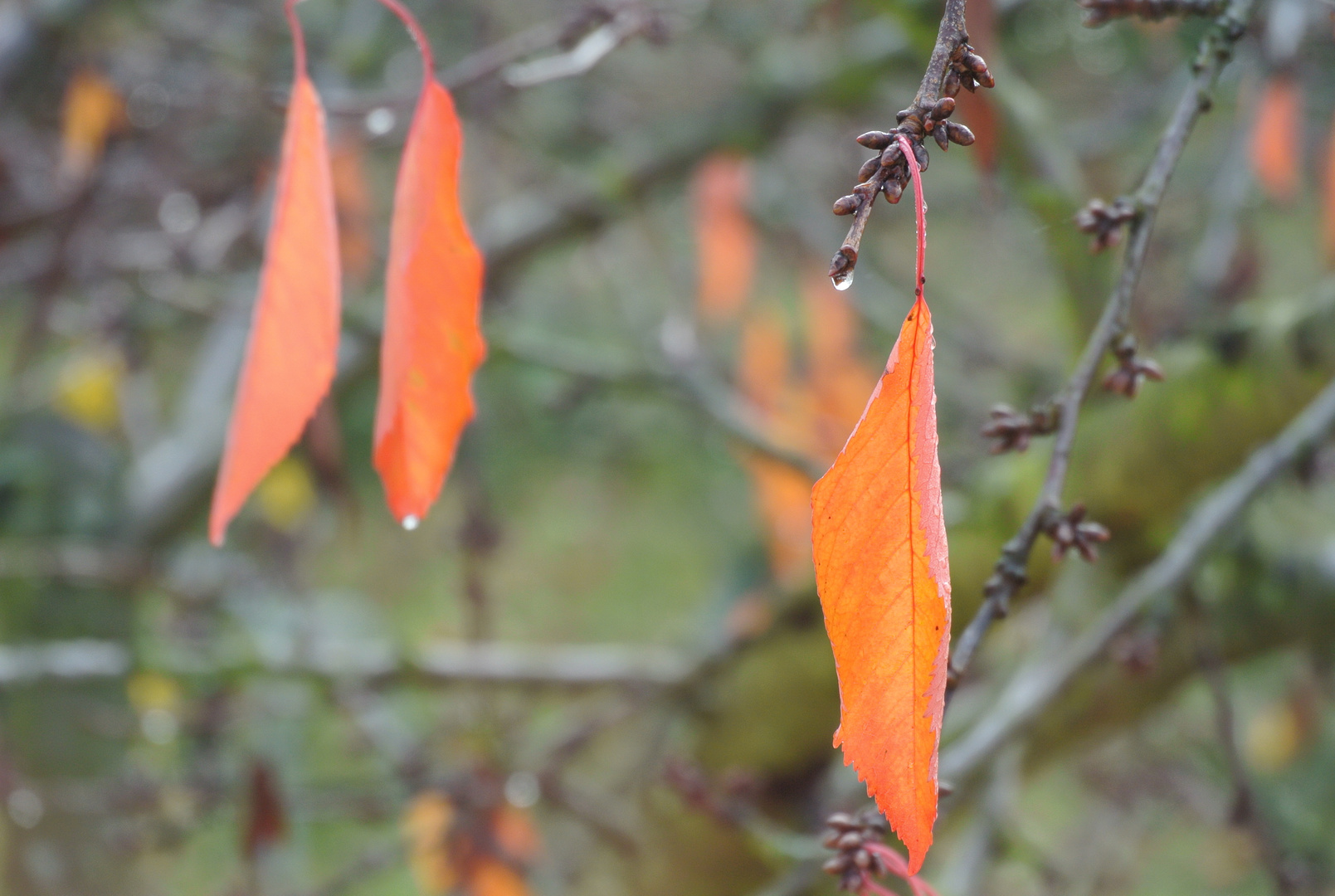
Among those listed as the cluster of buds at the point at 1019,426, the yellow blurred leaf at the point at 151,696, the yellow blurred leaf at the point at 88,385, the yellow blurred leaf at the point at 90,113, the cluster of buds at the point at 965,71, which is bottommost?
the yellow blurred leaf at the point at 151,696

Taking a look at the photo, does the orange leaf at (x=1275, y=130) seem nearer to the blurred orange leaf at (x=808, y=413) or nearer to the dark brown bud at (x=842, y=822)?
the blurred orange leaf at (x=808, y=413)

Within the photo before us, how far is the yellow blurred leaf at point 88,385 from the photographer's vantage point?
7.18 feet

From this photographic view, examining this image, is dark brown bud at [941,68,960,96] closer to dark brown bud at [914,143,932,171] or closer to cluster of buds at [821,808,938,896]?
dark brown bud at [914,143,932,171]

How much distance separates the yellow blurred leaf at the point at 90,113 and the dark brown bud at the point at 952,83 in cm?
195

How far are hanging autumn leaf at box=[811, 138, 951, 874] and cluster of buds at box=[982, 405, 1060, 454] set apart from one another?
152 mm

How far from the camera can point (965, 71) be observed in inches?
13.4

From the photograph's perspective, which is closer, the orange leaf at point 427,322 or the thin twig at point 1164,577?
the orange leaf at point 427,322

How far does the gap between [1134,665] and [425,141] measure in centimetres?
57

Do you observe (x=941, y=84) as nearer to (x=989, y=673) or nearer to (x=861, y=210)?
(x=861, y=210)

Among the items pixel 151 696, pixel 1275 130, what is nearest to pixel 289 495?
pixel 151 696

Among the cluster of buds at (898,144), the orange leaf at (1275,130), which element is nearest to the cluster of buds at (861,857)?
the cluster of buds at (898,144)

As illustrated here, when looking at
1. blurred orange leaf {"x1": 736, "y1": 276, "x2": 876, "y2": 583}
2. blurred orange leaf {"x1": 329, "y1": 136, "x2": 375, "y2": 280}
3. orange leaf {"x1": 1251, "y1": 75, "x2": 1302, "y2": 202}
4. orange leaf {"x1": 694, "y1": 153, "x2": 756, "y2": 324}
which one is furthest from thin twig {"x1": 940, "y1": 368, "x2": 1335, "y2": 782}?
blurred orange leaf {"x1": 329, "y1": 136, "x2": 375, "y2": 280}

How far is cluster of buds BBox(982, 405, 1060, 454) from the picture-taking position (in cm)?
48

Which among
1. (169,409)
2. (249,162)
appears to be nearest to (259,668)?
(249,162)
